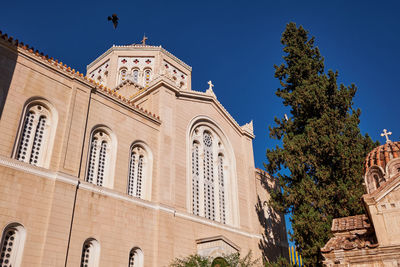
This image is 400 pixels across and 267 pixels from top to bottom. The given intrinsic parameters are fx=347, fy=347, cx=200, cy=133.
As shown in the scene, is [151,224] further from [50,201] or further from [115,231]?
[50,201]

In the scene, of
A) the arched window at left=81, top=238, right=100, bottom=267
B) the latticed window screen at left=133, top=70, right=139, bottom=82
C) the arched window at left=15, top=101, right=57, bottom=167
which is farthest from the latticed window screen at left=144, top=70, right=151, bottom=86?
the arched window at left=81, top=238, right=100, bottom=267

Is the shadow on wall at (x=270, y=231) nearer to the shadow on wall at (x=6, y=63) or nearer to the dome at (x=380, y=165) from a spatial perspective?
the dome at (x=380, y=165)

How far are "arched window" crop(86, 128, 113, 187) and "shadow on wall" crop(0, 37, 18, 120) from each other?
4.65 m

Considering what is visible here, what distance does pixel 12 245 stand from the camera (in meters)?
13.3

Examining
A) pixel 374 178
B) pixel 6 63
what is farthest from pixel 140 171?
pixel 374 178

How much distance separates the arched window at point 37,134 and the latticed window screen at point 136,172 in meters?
4.96

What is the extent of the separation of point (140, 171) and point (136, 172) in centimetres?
44

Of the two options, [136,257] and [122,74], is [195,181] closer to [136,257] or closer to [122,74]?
[136,257]

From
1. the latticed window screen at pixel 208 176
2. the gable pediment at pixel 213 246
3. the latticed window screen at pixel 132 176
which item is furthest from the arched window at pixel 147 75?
the gable pediment at pixel 213 246

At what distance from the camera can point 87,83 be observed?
1836cm

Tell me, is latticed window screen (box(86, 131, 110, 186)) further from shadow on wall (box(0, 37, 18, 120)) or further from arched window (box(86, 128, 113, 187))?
shadow on wall (box(0, 37, 18, 120))

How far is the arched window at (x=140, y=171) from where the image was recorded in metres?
19.3

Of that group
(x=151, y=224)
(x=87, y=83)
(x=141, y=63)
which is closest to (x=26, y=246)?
(x=151, y=224)

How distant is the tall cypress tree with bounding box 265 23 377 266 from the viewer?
61.3 feet
